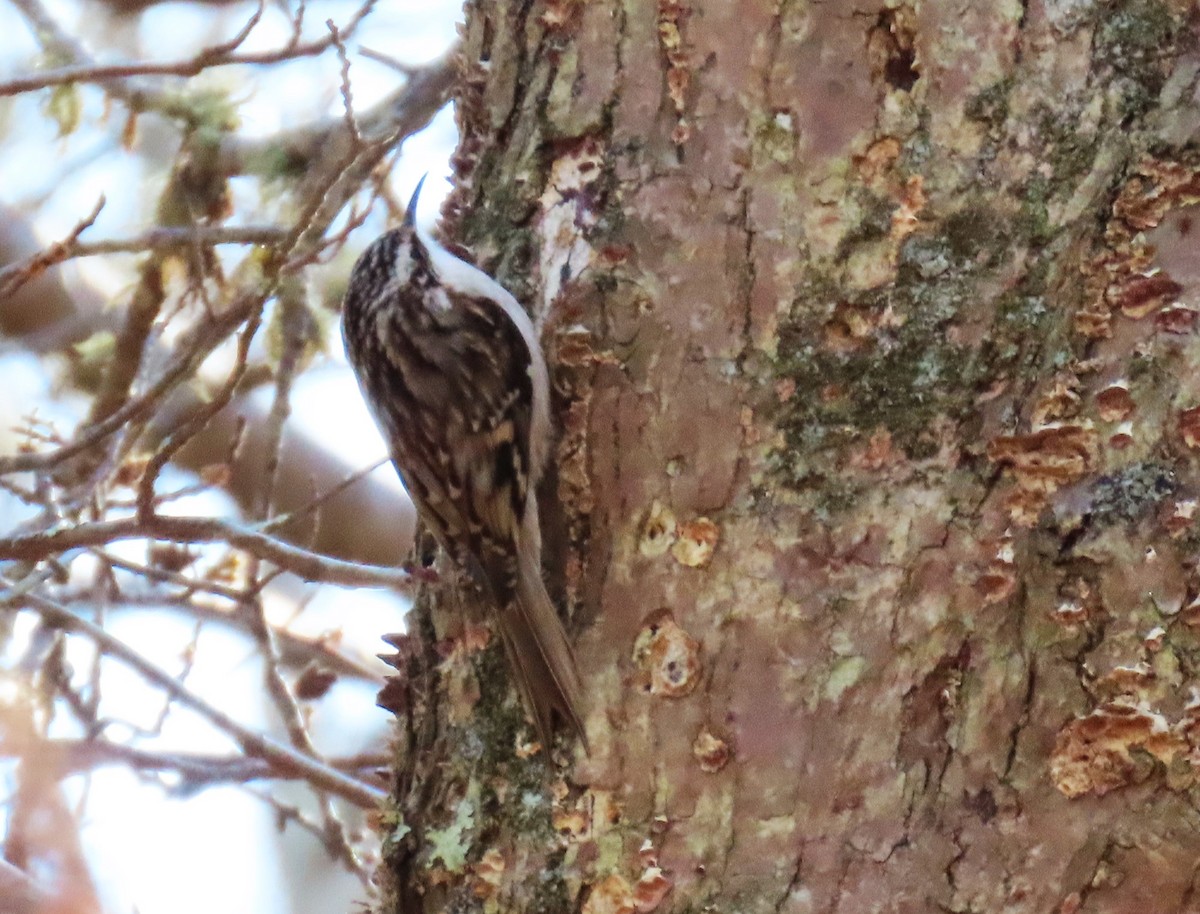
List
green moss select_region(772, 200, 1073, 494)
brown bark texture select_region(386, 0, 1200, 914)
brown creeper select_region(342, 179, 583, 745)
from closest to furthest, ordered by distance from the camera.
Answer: brown bark texture select_region(386, 0, 1200, 914) → green moss select_region(772, 200, 1073, 494) → brown creeper select_region(342, 179, 583, 745)

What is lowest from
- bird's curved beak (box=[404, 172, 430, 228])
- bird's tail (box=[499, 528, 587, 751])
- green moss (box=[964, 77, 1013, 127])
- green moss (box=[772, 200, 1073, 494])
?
bird's tail (box=[499, 528, 587, 751])

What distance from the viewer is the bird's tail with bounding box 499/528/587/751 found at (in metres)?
1.59

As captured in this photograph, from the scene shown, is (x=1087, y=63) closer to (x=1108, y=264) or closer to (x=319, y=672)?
(x=1108, y=264)

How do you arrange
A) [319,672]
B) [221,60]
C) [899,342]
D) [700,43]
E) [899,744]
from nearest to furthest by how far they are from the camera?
1. [899,744]
2. [899,342]
3. [700,43]
4. [221,60]
5. [319,672]

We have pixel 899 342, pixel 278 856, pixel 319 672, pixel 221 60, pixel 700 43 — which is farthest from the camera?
pixel 278 856

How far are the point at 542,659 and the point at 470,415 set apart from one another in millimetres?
637

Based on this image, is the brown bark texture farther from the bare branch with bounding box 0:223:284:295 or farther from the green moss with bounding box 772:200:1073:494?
the bare branch with bounding box 0:223:284:295

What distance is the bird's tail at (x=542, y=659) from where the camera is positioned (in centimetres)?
159

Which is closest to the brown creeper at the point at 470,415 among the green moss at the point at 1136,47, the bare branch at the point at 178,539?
the bare branch at the point at 178,539

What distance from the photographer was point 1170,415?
147cm

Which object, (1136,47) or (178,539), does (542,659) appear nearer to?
(178,539)

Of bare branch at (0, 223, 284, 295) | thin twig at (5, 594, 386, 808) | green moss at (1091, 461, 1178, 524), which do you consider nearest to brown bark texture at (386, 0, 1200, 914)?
green moss at (1091, 461, 1178, 524)

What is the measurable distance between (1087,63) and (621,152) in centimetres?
53

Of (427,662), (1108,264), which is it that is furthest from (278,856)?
(1108,264)
